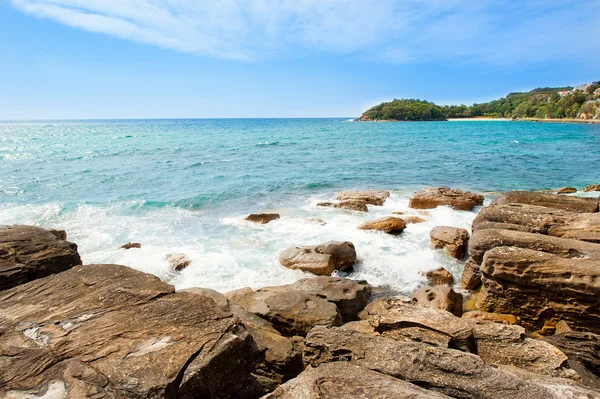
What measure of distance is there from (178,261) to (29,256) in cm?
563

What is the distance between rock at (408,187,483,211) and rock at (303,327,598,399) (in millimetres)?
13698

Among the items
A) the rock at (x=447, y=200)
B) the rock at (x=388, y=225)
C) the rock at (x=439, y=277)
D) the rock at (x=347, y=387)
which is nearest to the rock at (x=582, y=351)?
the rock at (x=347, y=387)

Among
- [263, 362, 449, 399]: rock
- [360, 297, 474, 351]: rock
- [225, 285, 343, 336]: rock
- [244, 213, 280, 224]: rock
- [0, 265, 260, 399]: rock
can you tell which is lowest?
[244, 213, 280, 224]: rock

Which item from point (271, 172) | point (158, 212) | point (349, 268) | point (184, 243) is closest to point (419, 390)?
point (349, 268)

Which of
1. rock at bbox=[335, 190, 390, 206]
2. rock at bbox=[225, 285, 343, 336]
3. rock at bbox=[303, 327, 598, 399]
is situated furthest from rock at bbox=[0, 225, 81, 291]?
rock at bbox=[335, 190, 390, 206]

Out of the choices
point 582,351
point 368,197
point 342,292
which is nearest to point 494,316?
point 582,351

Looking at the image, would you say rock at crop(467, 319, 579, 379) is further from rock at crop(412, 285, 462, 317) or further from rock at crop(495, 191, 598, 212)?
rock at crop(495, 191, 598, 212)

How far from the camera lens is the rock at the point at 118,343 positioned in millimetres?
3531

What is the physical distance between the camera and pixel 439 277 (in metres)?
10.2

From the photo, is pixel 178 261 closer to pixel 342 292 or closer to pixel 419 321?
pixel 342 292

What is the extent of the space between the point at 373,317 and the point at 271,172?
2448 cm

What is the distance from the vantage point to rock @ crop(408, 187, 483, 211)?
56.1 ft

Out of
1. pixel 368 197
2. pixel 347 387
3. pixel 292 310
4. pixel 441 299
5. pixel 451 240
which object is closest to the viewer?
pixel 347 387

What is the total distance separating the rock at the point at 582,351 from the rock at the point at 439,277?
393 centimetres
